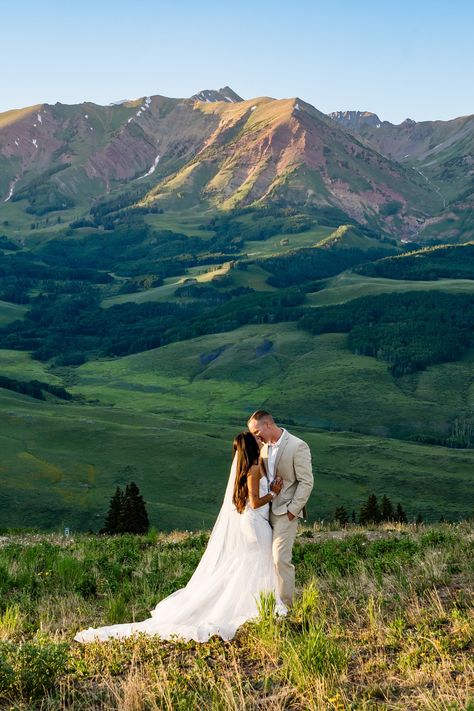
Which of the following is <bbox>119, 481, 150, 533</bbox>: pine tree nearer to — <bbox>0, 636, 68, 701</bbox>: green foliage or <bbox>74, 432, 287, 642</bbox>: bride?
<bbox>74, 432, 287, 642</bbox>: bride

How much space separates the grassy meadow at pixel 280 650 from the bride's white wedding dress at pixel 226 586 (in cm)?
47

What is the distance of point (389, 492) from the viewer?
134125 millimetres

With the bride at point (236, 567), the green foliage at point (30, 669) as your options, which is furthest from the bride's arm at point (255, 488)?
the green foliage at point (30, 669)

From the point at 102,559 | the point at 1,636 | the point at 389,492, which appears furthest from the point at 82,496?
the point at 1,636

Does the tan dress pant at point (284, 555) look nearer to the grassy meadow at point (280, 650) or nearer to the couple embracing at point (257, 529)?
the couple embracing at point (257, 529)

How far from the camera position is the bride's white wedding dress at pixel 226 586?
1378cm

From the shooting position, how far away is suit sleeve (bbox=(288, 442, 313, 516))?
14.4 meters

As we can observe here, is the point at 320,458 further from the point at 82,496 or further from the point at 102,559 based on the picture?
the point at 102,559

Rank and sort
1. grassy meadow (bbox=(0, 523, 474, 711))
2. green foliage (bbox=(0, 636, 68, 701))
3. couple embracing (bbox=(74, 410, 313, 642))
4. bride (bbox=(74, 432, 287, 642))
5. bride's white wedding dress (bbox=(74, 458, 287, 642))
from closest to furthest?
1. grassy meadow (bbox=(0, 523, 474, 711))
2. green foliage (bbox=(0, 636, 68, 701))
3. bride's white wedding dress (bbox=(74, 458, 287, 642))
4. bride (bbox=(74, 432, 287, 642))
5. couple embracing (bbox=(74, 410, 313, 642))

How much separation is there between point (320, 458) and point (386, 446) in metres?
23.6

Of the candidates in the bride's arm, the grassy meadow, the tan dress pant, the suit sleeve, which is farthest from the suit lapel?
the grassy meadow

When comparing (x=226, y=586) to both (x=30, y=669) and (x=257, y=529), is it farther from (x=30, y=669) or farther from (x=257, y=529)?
(x=30, y=669)

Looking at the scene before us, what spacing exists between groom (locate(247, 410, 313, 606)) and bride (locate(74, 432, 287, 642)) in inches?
6.9

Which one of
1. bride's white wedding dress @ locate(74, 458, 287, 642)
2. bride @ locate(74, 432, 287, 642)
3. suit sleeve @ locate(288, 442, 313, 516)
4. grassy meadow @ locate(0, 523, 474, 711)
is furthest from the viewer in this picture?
suit sleeve @ locate(288, 442, 313, 516)
